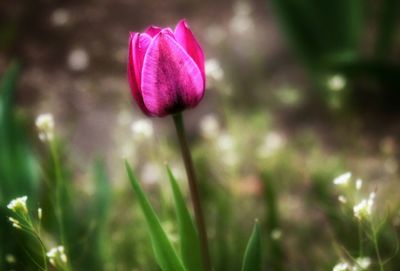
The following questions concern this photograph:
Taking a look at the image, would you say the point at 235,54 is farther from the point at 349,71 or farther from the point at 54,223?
the point at 54,223

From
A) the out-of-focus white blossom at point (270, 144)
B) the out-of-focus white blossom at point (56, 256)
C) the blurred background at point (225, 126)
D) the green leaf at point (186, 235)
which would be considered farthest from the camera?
the out-of-focus white blossom at point (270, 144)

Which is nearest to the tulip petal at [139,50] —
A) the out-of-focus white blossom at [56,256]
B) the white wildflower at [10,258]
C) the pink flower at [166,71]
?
the pink flower at [166,71]

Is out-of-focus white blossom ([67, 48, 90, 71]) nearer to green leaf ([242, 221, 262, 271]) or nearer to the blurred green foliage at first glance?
the blurred green foliage

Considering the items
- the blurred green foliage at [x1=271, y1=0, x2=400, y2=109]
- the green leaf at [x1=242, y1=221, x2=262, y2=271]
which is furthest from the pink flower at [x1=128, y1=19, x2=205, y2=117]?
the blurred green foliage at [x1=271, y1=0, x2=400, y2=109]

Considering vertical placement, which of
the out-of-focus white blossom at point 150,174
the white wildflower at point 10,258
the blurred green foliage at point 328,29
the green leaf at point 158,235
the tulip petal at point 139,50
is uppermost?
the tulip petal at point 139,50

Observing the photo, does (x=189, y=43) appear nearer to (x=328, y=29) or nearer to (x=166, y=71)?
(x=166, y=71)

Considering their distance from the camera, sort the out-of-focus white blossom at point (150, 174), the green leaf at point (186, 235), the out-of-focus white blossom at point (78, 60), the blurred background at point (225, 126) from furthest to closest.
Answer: the out-of-focus white blossom at point (78, 60) → the out-of-focus white blossom at point (150, 174) → the blurred background at point (225, 126) → the green leaf at point (186, 235)

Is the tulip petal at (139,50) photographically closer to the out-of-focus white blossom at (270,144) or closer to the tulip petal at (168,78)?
the tulip petal at (168,78)
